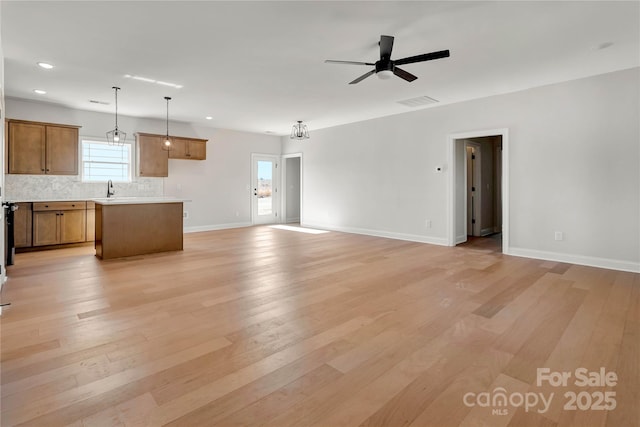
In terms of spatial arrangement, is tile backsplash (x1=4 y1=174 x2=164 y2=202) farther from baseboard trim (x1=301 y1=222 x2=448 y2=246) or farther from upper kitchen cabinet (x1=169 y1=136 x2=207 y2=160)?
baseboard trim (x1=301 y1=222 x2=448 y2=246)

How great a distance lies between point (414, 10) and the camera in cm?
291

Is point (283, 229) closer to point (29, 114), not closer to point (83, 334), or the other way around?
point (29, 114)

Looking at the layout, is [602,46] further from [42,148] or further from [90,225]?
[42,148]

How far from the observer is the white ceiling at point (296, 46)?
9.59 ft

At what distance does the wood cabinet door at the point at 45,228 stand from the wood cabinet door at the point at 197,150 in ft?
9.41

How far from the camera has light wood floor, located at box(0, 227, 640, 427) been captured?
1.66 meters

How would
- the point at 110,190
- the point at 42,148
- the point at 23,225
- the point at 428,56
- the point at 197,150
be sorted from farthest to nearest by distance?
the point at 197,150 < the point at 110,190 < the point at 42,148 < the point at 23,225 < the point at 428,56

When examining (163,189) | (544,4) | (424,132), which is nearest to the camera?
(544,4)

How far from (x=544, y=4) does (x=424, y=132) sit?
3.73 meters

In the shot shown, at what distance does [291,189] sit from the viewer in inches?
410

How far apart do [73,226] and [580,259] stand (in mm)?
8505

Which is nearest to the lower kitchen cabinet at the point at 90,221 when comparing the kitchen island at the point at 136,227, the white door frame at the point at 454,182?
the kitchen island at the point at 136,227

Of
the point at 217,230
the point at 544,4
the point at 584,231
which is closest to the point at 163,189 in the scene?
the point at 217,230

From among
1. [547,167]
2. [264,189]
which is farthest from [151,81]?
[547,167]
